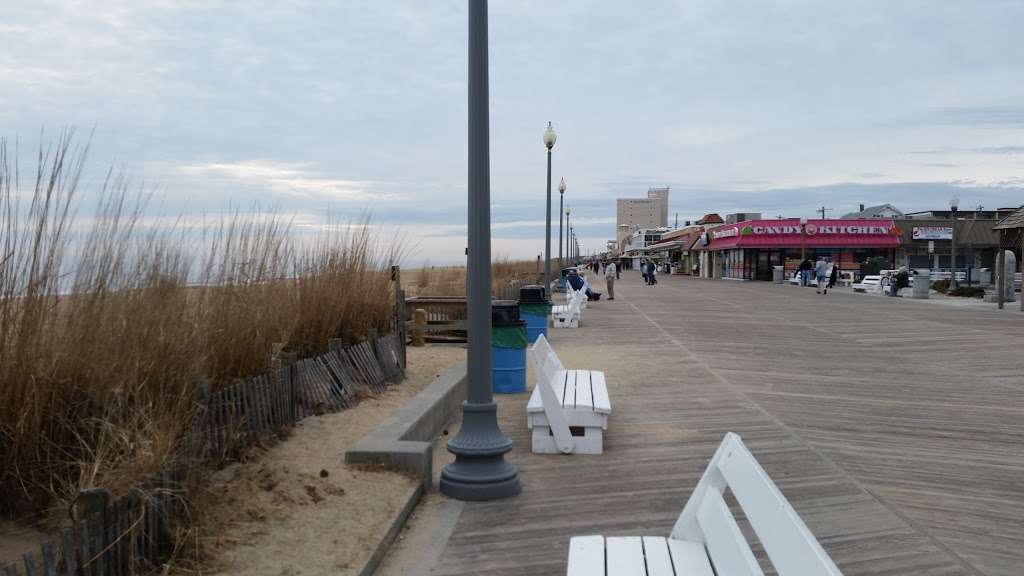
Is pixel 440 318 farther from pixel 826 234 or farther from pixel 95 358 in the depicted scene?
pixel 826 234

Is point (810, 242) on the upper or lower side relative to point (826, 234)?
lower

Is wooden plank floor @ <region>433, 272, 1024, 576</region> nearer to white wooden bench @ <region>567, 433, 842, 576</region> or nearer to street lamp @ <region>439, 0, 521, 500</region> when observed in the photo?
street lamp @ <region>439, 0, 521, 500</region>

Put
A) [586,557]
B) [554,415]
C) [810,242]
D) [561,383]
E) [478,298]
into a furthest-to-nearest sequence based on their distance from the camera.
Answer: [810,242]
[561,383]
[554,415]
[478,298]
[586,557]

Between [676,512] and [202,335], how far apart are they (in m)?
Result: 3.09

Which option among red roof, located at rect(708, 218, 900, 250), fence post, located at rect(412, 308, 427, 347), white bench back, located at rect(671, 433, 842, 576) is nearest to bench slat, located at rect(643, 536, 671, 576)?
white bench back, located at rect(671, 433, 842, 576)

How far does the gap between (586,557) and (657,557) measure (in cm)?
31

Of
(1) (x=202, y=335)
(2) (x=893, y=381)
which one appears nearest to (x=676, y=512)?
(1) (x=202, y=335)

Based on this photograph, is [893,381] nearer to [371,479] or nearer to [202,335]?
[371,479]

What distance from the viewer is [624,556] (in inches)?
138

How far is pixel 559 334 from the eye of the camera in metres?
16.8

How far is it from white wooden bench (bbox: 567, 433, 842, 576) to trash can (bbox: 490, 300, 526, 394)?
557cm

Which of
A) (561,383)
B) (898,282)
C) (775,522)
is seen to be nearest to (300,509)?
(775,522)

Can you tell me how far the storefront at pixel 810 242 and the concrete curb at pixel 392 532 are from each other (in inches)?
1940

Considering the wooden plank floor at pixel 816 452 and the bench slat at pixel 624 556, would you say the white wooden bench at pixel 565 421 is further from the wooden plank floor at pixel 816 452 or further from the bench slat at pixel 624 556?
the bench slat at pixel 624 556
